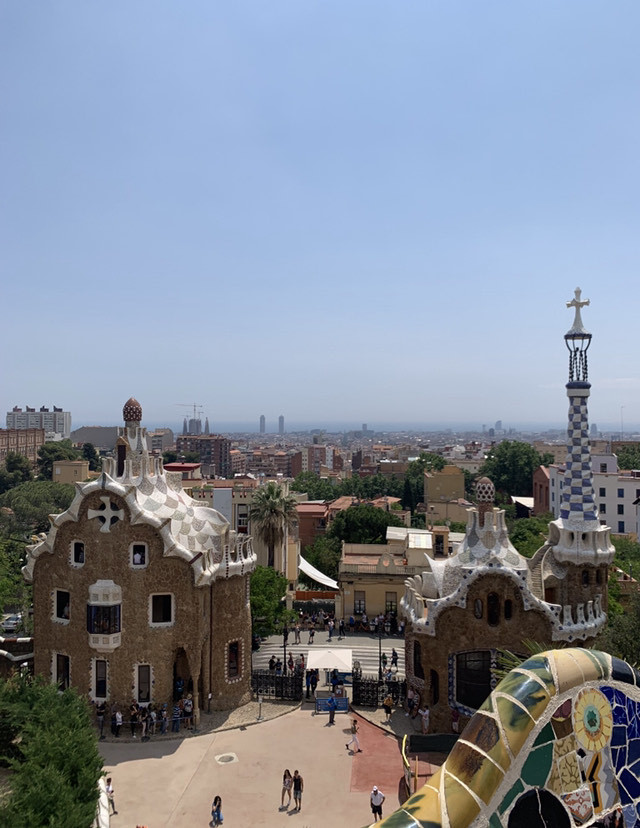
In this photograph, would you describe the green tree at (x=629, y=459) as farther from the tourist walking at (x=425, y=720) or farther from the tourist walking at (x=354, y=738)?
the tourist walking at (x=354, y=738)

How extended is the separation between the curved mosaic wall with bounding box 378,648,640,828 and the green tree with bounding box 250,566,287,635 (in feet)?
83.5

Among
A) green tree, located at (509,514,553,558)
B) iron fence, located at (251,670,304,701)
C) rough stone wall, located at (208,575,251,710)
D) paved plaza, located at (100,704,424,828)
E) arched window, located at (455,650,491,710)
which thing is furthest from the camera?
green tree, located at (509,514,553,558)

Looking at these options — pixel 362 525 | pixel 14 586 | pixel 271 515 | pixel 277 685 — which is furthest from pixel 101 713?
pixel 362 525

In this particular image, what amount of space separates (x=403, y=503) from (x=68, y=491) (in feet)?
161

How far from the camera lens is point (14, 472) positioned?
111m

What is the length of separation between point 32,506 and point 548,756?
238 feet

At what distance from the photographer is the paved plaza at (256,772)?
19438mm

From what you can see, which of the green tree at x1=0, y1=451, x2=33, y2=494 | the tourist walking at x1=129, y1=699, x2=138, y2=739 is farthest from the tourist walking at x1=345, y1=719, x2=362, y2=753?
the green tree at x1=0, y1=451, x2=33, y2=494

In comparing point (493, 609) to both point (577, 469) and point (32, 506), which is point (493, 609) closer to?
point (577, 469)

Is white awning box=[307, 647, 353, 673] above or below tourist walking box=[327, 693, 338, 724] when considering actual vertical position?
above

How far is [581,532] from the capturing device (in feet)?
85.9

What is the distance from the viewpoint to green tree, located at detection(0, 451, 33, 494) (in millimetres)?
108562

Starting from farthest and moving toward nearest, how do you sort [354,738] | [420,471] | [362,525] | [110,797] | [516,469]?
[420,471] < [516,469] < [362,525] < [354,738] < [110,797]

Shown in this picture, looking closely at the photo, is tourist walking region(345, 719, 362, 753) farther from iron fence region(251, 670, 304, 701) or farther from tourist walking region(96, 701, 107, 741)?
tourist walking region(96, 701, 107, 741)
